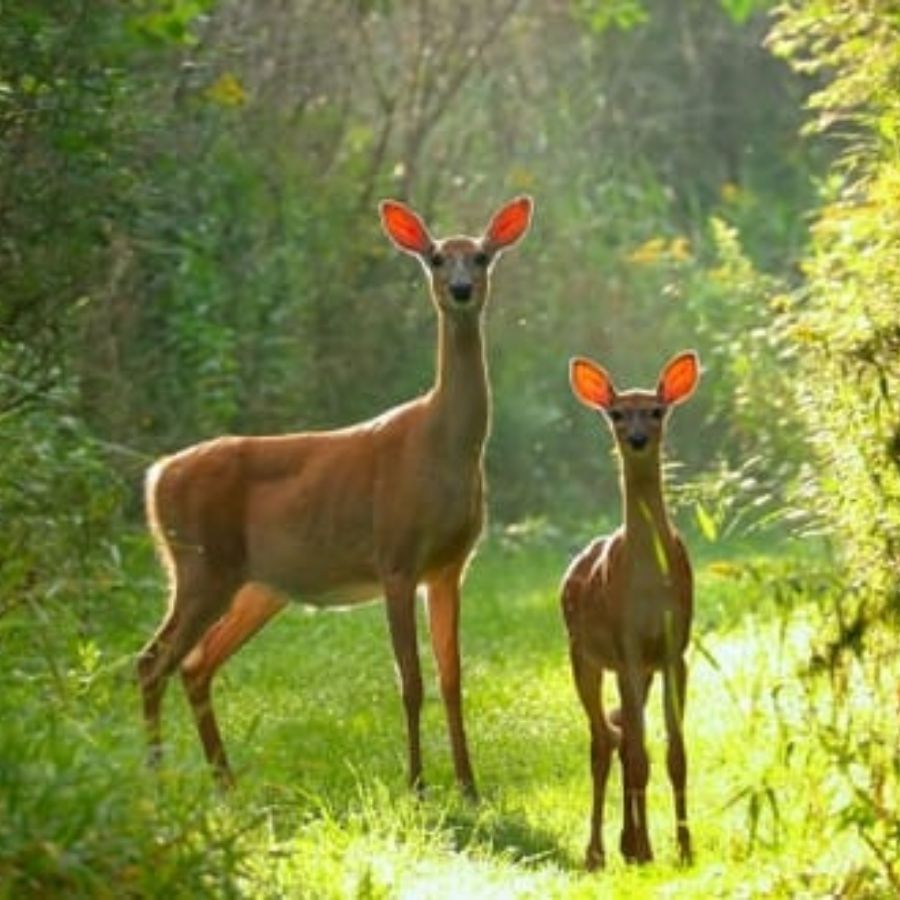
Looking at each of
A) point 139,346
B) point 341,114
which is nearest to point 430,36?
point 341,114

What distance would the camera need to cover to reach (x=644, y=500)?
9273 mm

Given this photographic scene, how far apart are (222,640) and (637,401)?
2629mm

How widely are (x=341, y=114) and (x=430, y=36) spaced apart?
1143mm

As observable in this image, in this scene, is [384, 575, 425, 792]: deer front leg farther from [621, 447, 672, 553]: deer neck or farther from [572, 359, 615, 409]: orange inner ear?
[621, 447, 672, 553]: deer neck

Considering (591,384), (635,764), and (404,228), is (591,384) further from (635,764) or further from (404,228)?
(404,228)

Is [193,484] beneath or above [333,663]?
above

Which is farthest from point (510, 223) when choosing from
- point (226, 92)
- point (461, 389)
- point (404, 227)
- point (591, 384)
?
point (226, 92)

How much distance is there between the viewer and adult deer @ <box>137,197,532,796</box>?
35.9 feet

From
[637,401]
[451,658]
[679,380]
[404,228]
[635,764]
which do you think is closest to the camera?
[635,764]

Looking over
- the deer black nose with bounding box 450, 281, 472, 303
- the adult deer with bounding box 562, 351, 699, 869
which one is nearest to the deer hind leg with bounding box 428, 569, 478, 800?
the deer black nose with bounding box 450, 281, 472, 303

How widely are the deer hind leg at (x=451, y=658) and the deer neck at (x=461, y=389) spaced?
1.57 feet

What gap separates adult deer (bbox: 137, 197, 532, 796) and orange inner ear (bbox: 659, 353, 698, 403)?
1.56 metres

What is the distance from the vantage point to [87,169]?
1362 centimetres

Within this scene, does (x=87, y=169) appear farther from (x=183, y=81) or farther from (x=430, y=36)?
(x=430, y=36)
